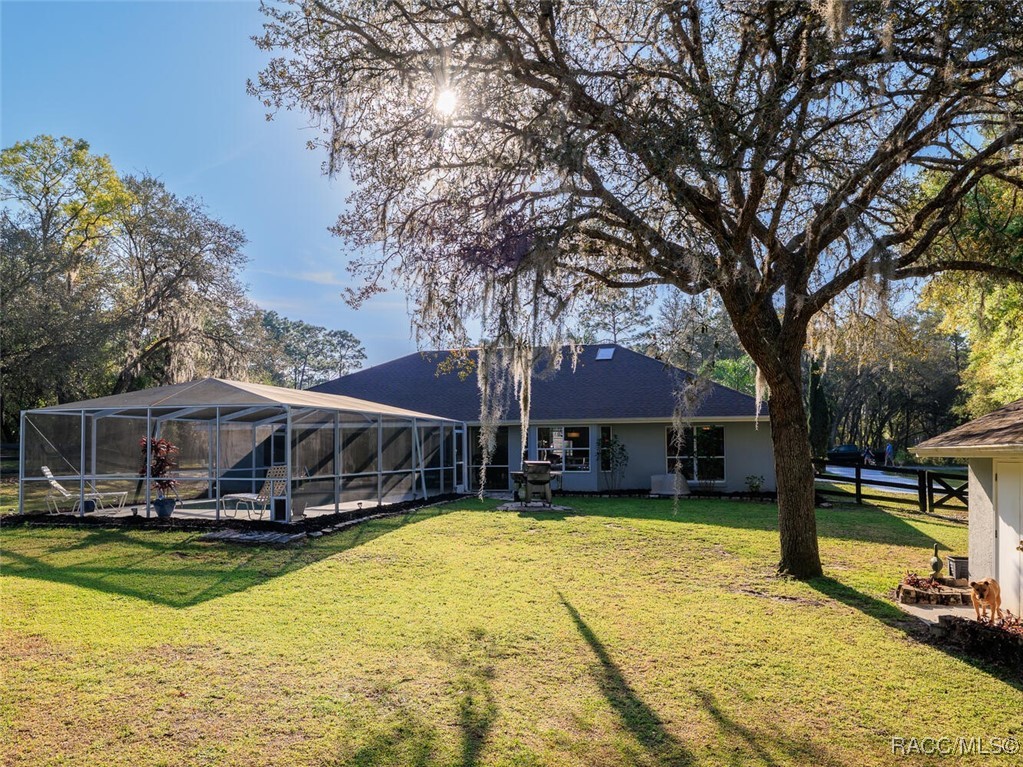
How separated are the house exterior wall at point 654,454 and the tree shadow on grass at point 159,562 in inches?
332

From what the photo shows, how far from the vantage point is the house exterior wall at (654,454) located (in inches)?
690

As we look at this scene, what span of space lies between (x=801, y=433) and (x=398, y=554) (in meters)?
5.64

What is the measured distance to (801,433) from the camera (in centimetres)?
781

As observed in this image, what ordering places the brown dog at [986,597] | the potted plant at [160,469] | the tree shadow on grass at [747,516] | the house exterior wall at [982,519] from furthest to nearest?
1. the potted plant at [160,469]
2. the tree shadow on grass at [747,516]
3. the house exterior wall at [982,519]
4. the brown dog at [986,597]

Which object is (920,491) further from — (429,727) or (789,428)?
(429,727)

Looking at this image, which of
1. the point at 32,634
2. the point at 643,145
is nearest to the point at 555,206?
the point at 643,145

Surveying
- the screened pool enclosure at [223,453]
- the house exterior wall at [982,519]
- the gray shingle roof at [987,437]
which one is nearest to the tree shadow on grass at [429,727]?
the gray shingle roof at [987,437]

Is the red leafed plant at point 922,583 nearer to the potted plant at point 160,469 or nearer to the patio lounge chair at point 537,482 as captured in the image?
the patio lounge chair at point 537,482

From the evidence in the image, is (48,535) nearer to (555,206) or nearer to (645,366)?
(555,206)

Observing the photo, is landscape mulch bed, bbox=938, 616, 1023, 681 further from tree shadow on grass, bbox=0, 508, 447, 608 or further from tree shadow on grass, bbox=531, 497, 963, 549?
tree shadow on grass, bbox=0, 508, 447, 608

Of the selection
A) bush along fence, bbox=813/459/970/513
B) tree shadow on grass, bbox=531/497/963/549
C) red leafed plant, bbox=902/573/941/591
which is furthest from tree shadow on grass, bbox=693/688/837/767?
bush along fence, bbox=813/459/970/513

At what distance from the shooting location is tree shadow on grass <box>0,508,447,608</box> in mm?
7133

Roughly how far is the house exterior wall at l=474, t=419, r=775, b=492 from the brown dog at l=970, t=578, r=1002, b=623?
40.2ft

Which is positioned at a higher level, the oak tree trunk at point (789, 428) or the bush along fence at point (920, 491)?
the oak tree trunk at point (789, 428)
